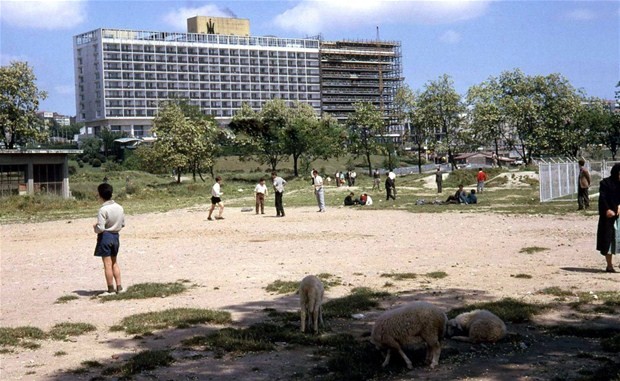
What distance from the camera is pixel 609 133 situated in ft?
302

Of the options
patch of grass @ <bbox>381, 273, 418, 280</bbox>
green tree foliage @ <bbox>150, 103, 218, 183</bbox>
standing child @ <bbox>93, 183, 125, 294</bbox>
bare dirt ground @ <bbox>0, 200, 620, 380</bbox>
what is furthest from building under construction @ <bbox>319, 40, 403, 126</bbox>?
standing child @ <bbox>93, 183, 125, 294</bbox>

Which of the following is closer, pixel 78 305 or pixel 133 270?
pixel 78 305

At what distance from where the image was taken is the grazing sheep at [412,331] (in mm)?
7570

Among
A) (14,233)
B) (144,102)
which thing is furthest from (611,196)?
(144,102)

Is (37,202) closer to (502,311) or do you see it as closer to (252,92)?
(502,311)

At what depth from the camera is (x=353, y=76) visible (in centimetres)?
18888

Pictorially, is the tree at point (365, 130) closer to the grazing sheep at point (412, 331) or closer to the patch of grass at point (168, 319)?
the patch of grass at point (168, 319)

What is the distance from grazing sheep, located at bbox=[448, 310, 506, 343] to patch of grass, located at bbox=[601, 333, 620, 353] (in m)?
1.05

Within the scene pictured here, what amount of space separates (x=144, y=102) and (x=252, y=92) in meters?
26.9

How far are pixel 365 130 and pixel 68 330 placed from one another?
83179 millimetres

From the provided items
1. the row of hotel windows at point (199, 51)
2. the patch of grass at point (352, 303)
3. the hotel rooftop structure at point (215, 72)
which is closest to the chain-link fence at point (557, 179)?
the patch of grass at point (352, 303)

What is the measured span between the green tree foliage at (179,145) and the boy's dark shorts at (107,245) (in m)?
56.2

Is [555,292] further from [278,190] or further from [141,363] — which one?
[278,190]

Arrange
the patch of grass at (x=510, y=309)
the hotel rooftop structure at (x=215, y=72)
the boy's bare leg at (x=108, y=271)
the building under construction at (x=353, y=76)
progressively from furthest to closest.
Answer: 1. the building under construction at (x=353, y=76)
2. the hotel rooftop structure at (x=215, y=72)
3. the boy's bare leg at (x=108, y=271)
4. the patch of grass at (x=510, y=309)
